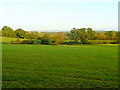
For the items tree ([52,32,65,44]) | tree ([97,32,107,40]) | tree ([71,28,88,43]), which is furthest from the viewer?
tree ([97,32,107,40])

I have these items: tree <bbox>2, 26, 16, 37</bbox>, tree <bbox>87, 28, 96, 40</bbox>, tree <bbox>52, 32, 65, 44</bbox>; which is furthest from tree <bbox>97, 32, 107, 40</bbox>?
tree <bbox>2, 26, 16, 37</bbox>

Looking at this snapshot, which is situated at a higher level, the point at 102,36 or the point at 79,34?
the point at 79,34

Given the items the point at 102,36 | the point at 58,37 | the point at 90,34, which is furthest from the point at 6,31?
the point at 102,36

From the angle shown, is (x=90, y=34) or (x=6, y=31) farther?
(x=90, y=34)

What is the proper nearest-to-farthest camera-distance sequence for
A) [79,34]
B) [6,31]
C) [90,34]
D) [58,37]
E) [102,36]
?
[6,31] → [79,34] → [90,34] → [58,37] → [102,36]

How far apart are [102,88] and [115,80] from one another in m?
1.16

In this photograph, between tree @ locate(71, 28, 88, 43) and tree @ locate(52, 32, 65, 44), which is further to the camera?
tree @ locate(52, 32, 65, 44)

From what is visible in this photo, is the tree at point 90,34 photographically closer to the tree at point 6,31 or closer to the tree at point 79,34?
the tree at point 79,34

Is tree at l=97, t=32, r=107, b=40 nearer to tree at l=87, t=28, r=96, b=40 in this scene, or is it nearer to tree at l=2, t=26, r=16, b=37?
tree at l=87, t=28, r=96, b=40

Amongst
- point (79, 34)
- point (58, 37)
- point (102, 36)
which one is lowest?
point (58, 37)

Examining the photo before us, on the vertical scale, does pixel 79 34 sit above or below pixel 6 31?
below

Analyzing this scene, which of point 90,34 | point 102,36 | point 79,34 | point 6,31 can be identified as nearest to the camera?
point 6,31

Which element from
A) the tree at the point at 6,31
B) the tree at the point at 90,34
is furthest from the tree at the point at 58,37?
the tree at the point at 6,31

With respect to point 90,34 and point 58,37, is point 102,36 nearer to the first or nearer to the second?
point 90,34
